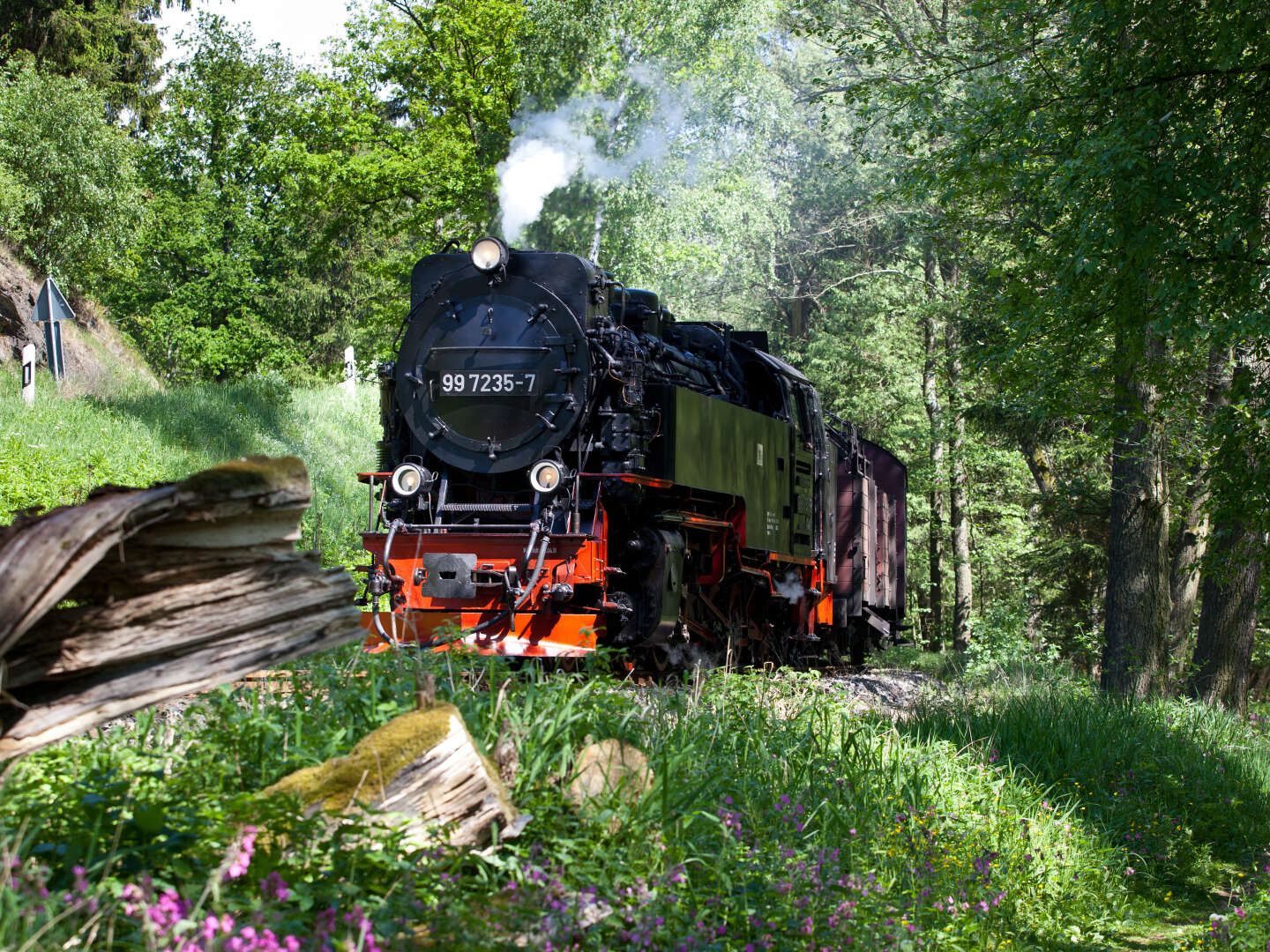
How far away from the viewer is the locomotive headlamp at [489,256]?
373 inches

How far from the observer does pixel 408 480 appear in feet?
30.6

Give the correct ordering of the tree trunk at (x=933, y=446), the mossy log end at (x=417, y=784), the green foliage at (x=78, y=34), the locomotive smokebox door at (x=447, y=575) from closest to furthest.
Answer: the mossy log end at (x=417, y=784), the locomotive smokebox door at (x=447, y=575), the tree trunk at (x=933, y=446), the green foliage at (x=78, y=34)

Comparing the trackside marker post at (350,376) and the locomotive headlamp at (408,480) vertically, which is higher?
the trackside marker post at (350,376)

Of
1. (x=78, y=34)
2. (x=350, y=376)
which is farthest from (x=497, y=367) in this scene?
(x=78, y=34)

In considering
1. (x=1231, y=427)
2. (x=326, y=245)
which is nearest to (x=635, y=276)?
(x=326, y=245)

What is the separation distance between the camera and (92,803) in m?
3.17

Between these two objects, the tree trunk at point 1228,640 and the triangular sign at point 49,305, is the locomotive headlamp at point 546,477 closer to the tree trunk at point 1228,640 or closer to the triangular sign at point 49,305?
the tree trunk at point 1228,640

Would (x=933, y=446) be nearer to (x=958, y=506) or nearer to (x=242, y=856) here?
(x=958, y=506)

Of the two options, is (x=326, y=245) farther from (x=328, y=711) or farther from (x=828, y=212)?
(x=328, y=711)

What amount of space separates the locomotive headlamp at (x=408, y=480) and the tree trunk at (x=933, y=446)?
51.8 feet

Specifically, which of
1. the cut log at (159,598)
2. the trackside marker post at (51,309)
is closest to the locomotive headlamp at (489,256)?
the trackside marker post at (51,309)

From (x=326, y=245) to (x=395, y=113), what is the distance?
23.6ft

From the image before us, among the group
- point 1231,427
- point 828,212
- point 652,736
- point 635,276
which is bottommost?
point 652,736

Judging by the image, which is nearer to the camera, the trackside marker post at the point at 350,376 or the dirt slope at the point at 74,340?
the dirt slope at the point at 74,340
